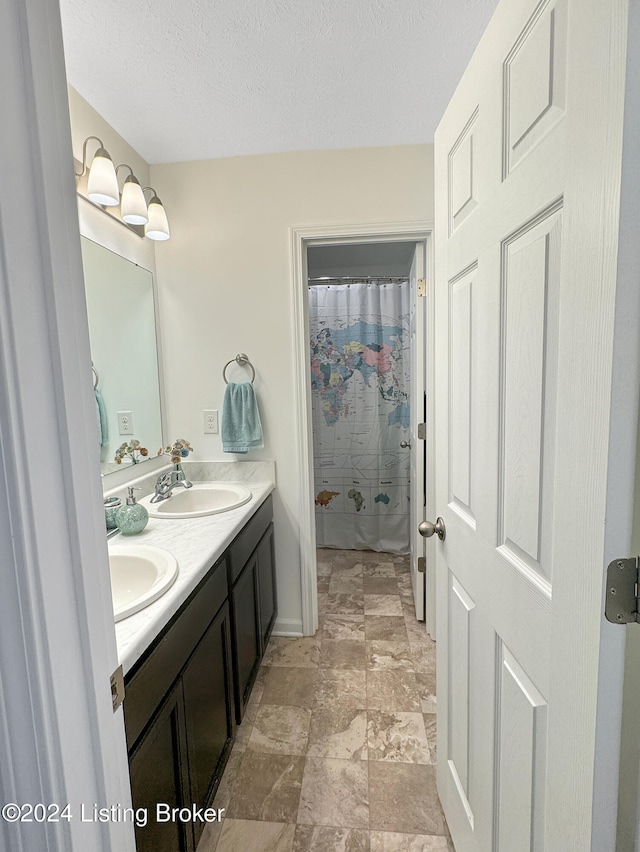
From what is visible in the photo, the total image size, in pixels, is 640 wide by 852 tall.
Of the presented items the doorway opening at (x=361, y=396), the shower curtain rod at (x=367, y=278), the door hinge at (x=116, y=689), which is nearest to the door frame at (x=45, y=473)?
the door hinge at (x=116, y=689)

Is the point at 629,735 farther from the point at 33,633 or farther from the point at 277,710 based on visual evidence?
the point at 277,710

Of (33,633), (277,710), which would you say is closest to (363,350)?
(277,710)

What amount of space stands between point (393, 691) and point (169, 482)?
1336mm

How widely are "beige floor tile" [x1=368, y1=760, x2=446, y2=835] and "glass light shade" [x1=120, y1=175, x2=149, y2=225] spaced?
223 centimetres

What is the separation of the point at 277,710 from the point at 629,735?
59.0 inches

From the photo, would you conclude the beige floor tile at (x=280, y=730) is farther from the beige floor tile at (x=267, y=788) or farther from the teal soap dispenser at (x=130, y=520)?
the teal soap dispenser at (x=130, y=520)

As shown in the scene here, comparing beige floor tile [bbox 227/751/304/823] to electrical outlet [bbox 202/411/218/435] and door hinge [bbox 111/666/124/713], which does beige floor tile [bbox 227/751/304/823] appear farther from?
electrical outlet [bbox 202/411/218/435]

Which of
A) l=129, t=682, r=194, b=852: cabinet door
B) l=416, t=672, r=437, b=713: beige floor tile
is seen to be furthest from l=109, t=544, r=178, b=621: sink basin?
l=416, t=672, r=437, b=713: beige floor tile

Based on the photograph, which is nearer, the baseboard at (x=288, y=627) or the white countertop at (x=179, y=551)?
the white countertop at (x=179, y=551)

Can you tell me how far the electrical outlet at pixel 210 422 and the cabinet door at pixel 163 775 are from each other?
4.19 ft

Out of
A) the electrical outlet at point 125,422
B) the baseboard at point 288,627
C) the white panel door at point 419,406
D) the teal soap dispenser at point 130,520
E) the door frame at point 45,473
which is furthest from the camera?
the baseboard at point 288,627

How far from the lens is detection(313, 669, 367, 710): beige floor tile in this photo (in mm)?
1700

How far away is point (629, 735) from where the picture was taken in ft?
1.69

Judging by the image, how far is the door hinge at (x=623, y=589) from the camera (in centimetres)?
48
